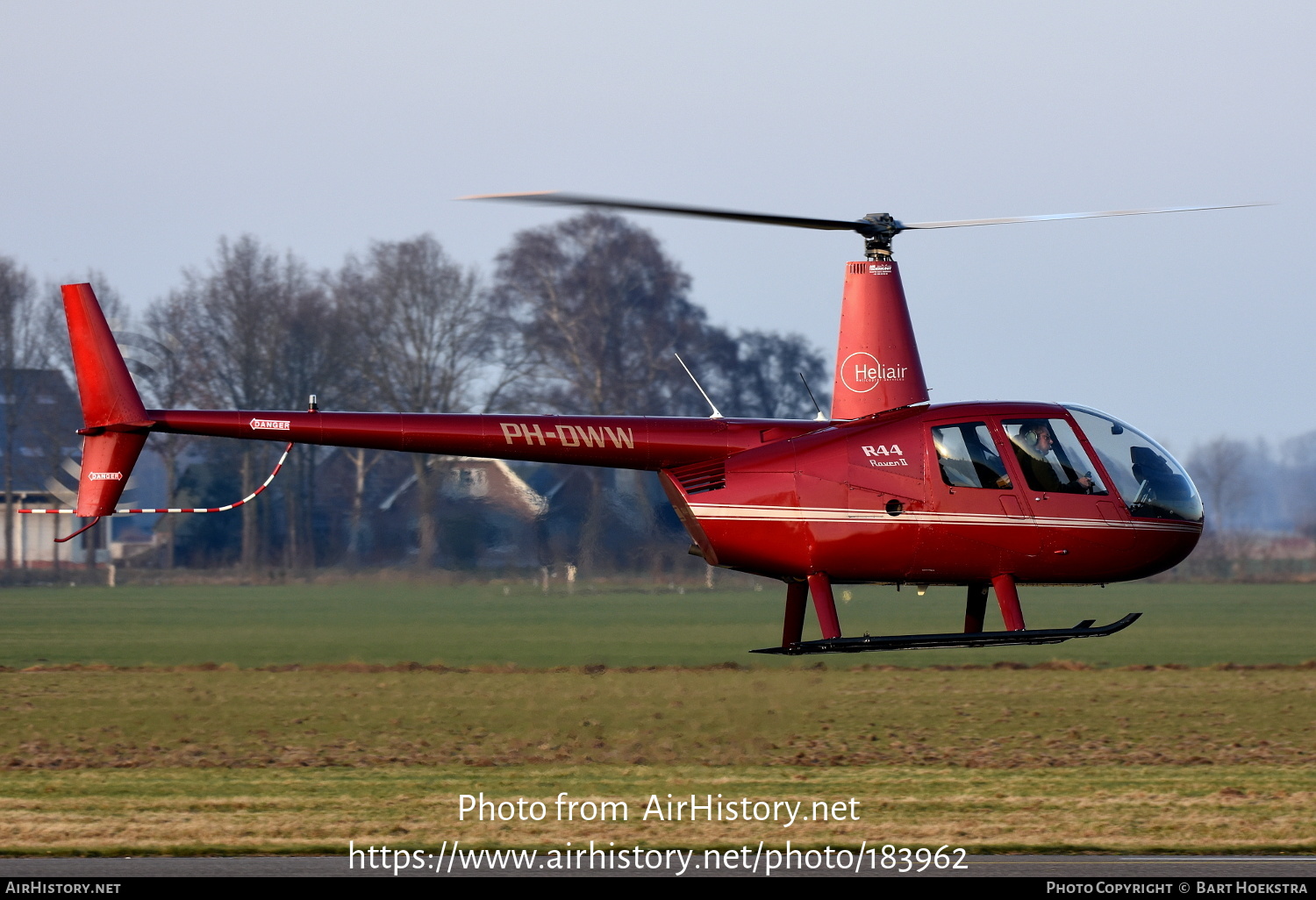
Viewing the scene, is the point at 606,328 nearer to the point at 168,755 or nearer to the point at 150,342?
the point at 150,342

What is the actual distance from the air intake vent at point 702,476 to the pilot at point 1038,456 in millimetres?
2387

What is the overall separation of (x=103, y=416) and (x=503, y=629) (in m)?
21.7

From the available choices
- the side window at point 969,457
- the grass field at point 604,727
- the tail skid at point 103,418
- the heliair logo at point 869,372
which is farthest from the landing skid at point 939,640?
the tail skid at point 103,418

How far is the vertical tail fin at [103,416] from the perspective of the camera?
12.7 metres

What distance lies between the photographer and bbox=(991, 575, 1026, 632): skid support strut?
1207 cm

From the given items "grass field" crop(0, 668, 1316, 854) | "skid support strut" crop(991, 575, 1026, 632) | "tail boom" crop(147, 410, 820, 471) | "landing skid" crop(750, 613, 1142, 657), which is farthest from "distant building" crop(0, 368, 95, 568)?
"skid support strut" crop(991, 575, 1026, 632)

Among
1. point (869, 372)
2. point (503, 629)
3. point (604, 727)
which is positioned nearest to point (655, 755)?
point (604, 727)

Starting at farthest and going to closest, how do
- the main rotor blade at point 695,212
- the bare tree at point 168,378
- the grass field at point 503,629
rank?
the bare tree at point 168,378, the grass field at point 503,629, the main rotor blade at point 695,212

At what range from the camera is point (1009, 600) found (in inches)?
480

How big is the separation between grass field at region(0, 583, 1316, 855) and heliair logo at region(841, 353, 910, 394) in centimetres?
405

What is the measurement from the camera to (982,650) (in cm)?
3491

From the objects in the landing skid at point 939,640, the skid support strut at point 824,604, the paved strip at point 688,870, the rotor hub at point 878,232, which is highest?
the rotor hub at point 878,232

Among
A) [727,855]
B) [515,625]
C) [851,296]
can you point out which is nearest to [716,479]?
[851,296]

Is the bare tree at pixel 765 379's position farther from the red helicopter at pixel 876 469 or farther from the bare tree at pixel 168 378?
the red helicopter at pixel 876 469
